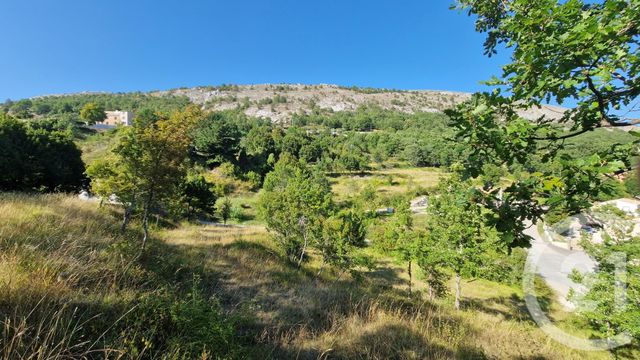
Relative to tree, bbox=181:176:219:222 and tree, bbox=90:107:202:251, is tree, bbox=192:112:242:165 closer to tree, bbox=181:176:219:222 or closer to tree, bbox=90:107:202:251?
tree, bbox=181:176:219:222

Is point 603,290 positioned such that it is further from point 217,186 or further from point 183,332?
point 217,186

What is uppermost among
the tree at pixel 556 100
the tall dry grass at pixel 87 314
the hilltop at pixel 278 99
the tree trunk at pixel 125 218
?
the hilltop at pixel 278 99

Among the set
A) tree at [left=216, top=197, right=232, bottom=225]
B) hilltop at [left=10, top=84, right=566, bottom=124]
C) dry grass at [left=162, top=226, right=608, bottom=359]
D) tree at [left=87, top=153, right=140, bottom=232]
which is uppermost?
hilltop at [left=10, top=84, right=566, bottom=124]

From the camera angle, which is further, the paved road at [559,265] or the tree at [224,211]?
the tree at [224,211]

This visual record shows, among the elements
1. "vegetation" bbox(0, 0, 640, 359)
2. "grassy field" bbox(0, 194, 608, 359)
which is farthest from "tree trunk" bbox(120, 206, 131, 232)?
"grassy field" bbox(0, 194, 608, 359)

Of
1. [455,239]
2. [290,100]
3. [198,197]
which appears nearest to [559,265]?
[455,239]

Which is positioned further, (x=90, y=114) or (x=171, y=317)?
(x=90, y=114)

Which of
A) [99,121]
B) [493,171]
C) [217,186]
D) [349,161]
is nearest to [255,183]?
[217,186]

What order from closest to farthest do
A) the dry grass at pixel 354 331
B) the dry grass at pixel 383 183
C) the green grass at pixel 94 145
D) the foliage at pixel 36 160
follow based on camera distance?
the dry grass at pixel 354 331, the foliage at pixel 36 160, the green grass at pixel 94 145, the dry grass at pixel 383 183

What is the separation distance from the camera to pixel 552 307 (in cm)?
2056

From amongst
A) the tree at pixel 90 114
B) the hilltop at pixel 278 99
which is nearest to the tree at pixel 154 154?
the tree at pixel 90 114

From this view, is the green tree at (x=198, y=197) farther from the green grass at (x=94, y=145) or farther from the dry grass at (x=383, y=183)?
the green grass at (x=94, y=145)

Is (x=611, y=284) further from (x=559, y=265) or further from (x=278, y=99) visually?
(x=278, y=99)

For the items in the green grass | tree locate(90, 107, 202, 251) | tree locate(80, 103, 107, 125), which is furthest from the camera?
tree locate(80, 103, 107, 125)
